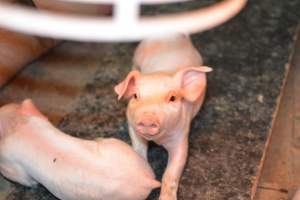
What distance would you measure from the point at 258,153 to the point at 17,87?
30.4 inches

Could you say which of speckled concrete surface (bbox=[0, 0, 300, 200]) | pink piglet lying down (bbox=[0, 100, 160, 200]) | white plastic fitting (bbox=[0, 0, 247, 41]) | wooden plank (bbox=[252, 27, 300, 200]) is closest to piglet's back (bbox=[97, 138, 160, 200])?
pink piglet lying down (bbox=[0, 100, 160, 200])

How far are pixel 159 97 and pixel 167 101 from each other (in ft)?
0.06

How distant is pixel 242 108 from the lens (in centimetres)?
150

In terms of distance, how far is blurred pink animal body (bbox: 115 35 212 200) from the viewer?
109cm

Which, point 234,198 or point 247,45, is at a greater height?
point 247,45

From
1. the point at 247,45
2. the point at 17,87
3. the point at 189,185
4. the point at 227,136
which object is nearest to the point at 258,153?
the point at 227,136

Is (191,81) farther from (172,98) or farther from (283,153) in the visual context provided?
(283,153)

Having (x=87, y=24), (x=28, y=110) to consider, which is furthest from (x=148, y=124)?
(x=87, y=24)

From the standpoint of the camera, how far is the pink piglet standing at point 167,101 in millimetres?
1093

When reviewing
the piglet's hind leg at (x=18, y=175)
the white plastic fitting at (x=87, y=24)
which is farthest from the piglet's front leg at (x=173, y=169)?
the white plastic fitting at (x=87, y=24)

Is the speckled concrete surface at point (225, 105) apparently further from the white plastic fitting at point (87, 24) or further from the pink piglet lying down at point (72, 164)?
the white plastic fitting at point (87, 24)

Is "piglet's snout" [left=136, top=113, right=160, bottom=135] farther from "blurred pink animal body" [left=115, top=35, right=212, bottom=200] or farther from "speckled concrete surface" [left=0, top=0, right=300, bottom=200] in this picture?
"speckled concrete surface" [left=0, top=0, right=300, bottom=200]

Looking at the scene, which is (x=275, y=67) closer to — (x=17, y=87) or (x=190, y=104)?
(x=190, y=104)

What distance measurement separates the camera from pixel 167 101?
112 centimetres
